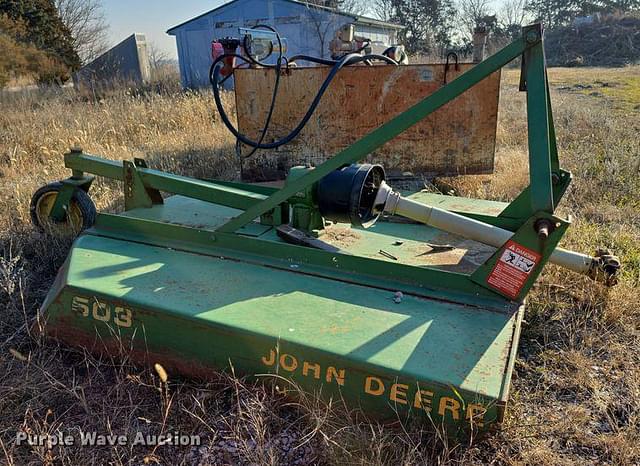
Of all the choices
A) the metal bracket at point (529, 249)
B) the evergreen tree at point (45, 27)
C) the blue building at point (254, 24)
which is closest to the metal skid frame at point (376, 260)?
the metal bracket at point (529, 249)

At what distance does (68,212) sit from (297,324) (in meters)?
2.17

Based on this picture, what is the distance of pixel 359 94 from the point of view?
4.39 m

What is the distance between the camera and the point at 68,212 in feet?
11.1

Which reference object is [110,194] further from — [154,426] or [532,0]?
[532,0]

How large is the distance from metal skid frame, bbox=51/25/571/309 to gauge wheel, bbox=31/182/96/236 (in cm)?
24

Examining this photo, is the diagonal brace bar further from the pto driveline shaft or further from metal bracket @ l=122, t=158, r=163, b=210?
metal bracket @ l=122, t=158, r=163, b=210

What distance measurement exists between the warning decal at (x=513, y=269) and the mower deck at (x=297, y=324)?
3.3 inches

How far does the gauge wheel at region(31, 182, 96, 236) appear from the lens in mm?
3314

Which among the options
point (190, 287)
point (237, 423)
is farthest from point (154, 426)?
point (190, 287)

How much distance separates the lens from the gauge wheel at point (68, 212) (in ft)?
10.9

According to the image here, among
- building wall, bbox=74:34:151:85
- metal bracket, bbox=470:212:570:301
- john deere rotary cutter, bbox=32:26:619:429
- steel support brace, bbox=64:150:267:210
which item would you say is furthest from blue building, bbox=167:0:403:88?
metal bracket, bbox=470:212:570:301

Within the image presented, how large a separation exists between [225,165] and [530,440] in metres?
4.56

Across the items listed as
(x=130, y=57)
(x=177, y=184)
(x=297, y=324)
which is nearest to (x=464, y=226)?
(x=297, y=324)

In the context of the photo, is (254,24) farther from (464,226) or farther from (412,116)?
(464,226)
